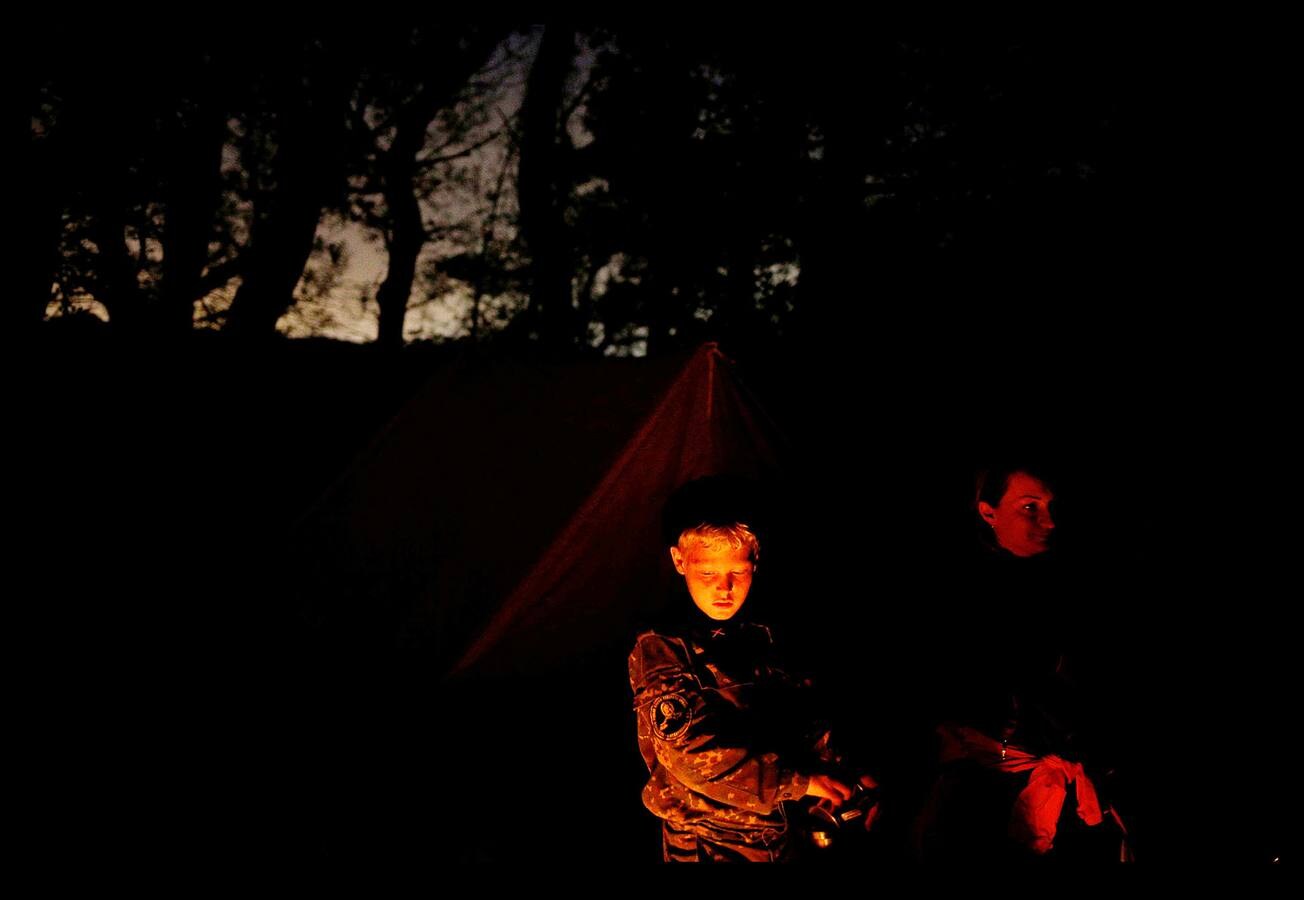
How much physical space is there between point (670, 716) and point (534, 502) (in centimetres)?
264

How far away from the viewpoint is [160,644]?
563 centimetres

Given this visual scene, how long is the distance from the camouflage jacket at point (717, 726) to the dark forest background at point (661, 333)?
70cm

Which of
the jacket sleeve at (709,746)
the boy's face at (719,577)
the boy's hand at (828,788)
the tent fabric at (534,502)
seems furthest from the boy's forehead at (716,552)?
the tent fabric at (534,502)

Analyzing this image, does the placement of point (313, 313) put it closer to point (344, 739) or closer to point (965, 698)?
point (344, 739)

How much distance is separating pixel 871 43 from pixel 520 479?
18.8 ft

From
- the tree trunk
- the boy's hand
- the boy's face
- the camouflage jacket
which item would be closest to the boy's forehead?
the boy's face

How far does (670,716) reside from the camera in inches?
69.2

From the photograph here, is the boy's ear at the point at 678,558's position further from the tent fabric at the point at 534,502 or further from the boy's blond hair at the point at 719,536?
the tent fabric at the point at 534,502

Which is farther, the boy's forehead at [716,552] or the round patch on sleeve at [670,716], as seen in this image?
the boy's forehead at [716,552]

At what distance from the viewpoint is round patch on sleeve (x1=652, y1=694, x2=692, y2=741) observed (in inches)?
68.6

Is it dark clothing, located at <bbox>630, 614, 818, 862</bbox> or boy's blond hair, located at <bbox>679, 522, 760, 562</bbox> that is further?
boy's blond hair, located at <bbox>679, 522, 760, 562</bbox>

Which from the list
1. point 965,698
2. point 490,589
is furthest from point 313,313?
point 965,698

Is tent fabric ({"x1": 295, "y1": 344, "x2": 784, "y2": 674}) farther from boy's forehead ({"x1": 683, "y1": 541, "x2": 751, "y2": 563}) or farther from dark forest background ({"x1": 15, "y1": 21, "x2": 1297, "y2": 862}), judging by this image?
boy's forehead ({"x1": 683, "y1": 541, "x2": 751, "y2": 563})

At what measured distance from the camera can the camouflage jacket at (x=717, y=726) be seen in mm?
1739
